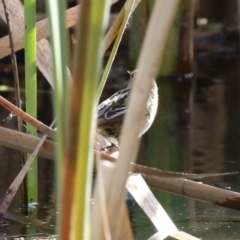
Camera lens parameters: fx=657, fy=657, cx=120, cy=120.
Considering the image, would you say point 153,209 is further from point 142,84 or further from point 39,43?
point 142,84

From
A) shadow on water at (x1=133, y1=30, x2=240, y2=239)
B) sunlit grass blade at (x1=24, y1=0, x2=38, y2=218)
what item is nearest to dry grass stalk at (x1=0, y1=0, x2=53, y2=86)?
sunlit grass blade at (x1=24, y1=0, x2=38, y2=218)

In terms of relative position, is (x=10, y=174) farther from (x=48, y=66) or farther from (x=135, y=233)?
(x=135, y=233)

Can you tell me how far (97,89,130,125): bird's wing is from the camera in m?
2.44

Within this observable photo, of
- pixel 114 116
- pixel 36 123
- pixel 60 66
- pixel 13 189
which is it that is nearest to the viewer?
pixel 60 66

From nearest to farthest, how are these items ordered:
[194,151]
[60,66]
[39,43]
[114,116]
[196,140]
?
[60,66] < [39,43] < [114,116] < [194,151] < [196,140]

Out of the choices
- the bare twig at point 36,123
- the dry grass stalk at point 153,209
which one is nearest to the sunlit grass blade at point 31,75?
the bare twig at point 36,123

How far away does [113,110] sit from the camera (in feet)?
8.13

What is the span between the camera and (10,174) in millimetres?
2471

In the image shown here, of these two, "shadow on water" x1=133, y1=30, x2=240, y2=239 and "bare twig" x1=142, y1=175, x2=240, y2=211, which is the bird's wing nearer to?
"shadow on water" x1=133, y1=30, x2=240, y2=239

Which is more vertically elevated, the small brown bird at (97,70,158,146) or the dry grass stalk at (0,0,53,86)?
the dry grass stalk at (0,0,53,86)

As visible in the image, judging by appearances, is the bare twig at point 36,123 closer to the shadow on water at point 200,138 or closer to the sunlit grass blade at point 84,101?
the shadow on water at point 200,138

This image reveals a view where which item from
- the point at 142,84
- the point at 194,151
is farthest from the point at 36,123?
the point at 194,151

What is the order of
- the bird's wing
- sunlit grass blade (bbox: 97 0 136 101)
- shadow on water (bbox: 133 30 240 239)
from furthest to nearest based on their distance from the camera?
the bird's wing → shadow on water (bbox: 133 30 240 239) → sunlit grass blade (bbox: 97 0 136 101)

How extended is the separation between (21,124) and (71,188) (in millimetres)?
1218
